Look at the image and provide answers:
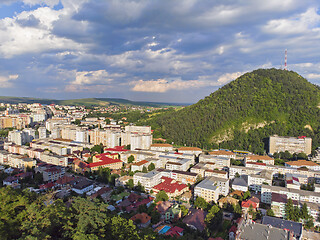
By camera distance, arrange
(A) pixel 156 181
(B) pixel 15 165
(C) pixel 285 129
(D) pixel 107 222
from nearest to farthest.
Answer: (D) pixel 107 222
(A) pixel 156 181
(B) pixel 15 165
(C) pixel 285 129

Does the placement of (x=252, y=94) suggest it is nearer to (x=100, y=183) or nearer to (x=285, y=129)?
(x=285, y=129)

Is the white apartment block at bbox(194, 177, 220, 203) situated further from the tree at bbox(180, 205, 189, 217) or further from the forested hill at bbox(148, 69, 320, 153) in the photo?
the forested hill at bbox(148, 69, 320, 153)

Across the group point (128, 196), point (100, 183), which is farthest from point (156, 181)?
point (100, 183)

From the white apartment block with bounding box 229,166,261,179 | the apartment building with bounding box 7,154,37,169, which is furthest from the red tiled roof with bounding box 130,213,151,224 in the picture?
the apartment building with bounding box 7,154,37,169

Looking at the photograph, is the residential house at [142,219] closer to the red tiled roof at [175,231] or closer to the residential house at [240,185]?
the red tiled roof at [175,231]

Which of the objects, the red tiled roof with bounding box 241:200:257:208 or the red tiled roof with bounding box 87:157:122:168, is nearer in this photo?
the red tiled roof with bounding box 241:200:257:208

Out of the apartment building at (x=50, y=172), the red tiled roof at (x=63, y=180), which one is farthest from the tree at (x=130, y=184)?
the apartment building at (x=50, y=172)
